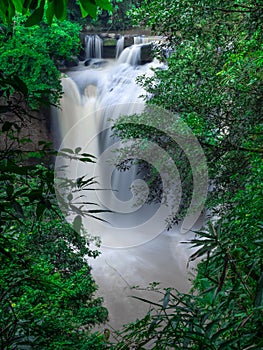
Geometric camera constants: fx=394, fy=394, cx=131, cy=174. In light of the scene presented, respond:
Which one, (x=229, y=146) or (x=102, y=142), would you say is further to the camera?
(x=102, y=142)

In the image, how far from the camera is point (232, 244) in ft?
4.88

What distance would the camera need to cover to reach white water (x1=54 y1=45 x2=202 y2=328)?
7375mm

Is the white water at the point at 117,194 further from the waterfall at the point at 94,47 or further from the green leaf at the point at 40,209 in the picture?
Result: the green leaf at the point at 40,209

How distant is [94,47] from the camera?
12.4m

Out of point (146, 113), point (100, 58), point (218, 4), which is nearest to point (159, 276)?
point (146, 113)

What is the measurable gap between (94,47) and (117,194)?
16.6ft

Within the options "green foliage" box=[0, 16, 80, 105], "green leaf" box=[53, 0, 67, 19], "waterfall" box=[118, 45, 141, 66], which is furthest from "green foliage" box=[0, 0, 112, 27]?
"waterfall" box=[118, 45, 141, 66]

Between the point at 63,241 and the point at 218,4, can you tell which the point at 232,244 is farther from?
the point at 63,241

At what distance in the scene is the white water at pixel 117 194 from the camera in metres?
7.38

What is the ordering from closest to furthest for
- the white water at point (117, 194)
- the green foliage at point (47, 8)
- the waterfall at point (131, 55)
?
1. the green foliage at point (47, 8)
2. the white water at point (117, 194)
3. the waterfall at point (131, 55)

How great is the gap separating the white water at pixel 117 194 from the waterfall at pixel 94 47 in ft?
2.85

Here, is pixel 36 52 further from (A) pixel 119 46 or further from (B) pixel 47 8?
(B) pixel 47 8

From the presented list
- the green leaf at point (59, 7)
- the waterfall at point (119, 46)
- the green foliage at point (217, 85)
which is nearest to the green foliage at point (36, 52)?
the waterfall at point (119, 46)

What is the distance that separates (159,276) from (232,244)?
6.07 m
